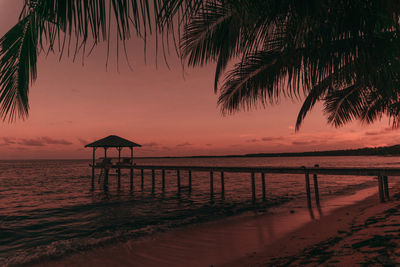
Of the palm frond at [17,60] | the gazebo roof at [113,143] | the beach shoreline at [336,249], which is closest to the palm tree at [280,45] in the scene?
the palm frond at [17,60]

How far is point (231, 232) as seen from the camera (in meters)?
8.66

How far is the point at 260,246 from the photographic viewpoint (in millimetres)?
6957

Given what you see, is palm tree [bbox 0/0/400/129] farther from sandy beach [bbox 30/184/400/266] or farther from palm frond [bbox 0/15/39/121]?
sandy beach [bbox 30/184/400/266]

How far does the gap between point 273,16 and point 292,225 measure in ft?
26.3

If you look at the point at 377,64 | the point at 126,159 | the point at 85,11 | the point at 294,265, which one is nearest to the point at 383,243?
the point at 294,265

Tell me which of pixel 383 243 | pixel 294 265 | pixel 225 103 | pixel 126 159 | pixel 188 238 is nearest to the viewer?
pixel 294 265

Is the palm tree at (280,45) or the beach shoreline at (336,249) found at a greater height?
the palm tree at (280,45)

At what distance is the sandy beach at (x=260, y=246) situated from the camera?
4662 millimetres

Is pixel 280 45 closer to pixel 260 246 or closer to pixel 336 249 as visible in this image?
pixel 336 249

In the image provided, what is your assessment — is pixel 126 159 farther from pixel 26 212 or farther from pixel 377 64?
pixel 377 64

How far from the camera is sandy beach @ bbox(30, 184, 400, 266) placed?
184 inches

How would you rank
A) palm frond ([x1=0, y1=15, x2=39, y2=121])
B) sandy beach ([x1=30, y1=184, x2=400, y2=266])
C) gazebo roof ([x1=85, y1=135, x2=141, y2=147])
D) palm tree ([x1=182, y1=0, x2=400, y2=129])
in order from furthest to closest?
gazebo roof ([x1=85, y1=135, x2=141, y2=147]), sandy beach ([x1=30, y1=184, x2=400, y2=266]), palm tree ([x1=182, y1=0, x2=400, y2=129]), palm frond ([x1=0, y1=15, x2=39, y2=121])

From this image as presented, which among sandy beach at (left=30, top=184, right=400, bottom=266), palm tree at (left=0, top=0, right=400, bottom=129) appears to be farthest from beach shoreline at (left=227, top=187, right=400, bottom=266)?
palm tree at (left=0, top=0, right=400, bottom=129)

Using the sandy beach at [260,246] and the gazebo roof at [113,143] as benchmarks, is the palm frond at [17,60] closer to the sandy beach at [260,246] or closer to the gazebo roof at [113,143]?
the sandy beach at [260,246]
